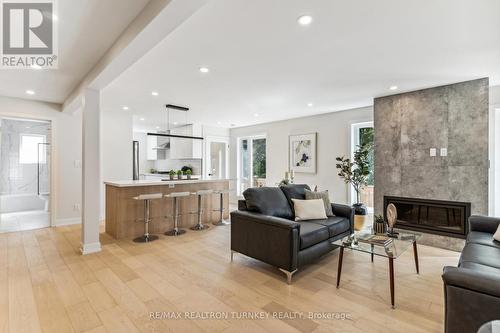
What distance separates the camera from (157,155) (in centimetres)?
853

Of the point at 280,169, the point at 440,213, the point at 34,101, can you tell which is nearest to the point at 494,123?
the point at 440,213

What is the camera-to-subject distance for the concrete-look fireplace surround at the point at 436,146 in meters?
Answer: 3.50

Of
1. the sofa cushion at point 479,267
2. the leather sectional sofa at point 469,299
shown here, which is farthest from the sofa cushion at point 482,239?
the leather sectional sofa at point 469,299

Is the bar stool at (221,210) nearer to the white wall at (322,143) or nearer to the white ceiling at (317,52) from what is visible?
the white ceiling at (317,52)

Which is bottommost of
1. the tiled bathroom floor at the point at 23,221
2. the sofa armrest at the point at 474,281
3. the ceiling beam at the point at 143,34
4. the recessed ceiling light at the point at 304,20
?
the tiled bathroom floor at the point at 23,221

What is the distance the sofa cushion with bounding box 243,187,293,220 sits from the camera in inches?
125

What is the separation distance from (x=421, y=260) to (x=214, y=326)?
9.61ft

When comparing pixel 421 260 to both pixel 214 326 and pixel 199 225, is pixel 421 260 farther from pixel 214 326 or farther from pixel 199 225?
pixel 199 225

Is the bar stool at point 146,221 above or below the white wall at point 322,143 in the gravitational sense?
below

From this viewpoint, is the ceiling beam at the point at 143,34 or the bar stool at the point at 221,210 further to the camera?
the bar stool at the point at 221,210

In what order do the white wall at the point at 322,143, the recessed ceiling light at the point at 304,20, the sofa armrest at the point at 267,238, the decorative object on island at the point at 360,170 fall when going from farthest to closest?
the white wall at the point at 322,143, the decorative object on island at the point at 360,170, the sofa armrest at the point at 267,238, the recessed ceiling light at the point at 304,20

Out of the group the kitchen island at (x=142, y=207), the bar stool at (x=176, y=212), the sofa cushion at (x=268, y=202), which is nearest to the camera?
the sofa cushion at (x=268, y=202)

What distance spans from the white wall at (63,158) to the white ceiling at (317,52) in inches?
56.2

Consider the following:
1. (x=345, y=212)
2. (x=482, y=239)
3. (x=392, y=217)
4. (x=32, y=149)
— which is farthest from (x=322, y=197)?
(x=32, y=149)
